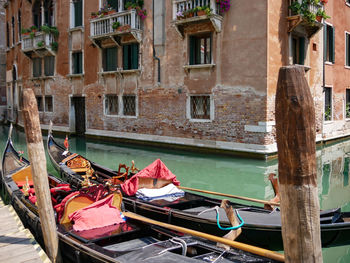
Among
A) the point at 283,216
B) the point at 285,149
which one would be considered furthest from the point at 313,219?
the point at 285,149

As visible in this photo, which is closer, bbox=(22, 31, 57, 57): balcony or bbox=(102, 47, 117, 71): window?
bbox=(102, 47, 117, 71): window

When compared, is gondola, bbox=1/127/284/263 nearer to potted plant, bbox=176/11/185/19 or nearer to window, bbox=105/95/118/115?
potted plant, bbox=176/11/185/19

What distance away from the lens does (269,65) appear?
8375mm

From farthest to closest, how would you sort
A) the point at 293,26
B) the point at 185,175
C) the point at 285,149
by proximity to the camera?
the point at 293,26
the point at 185,175
the point at 285,149

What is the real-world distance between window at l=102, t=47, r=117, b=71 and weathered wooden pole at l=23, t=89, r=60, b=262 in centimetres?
876

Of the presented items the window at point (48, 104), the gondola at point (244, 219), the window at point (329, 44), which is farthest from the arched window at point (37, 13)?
the gondola at point (244, 219)

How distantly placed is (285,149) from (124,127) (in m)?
10.1

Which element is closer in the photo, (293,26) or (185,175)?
(185,175)

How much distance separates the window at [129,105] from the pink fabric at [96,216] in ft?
26.4

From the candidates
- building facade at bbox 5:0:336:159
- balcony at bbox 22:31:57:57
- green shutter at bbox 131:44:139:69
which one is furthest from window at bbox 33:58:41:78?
green shutter at bbox 131:44:139:69

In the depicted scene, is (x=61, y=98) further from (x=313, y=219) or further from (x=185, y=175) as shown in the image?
(x=313, y=219)

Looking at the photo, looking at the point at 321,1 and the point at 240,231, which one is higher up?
the point at 321,1

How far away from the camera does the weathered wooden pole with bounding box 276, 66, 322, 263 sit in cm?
156

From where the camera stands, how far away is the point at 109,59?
38.9 ft
